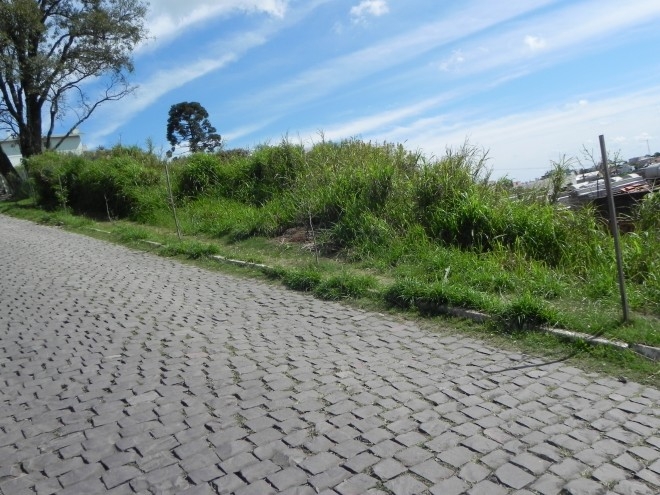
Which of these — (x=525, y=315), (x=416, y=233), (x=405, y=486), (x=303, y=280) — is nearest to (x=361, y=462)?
(x=405, y=486)

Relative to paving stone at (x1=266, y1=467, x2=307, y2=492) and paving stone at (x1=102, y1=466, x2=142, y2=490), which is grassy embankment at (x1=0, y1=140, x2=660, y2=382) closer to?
paving stone at (x1=266, y1=467, x2=307, y2=492)

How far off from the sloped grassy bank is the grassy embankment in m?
0.02

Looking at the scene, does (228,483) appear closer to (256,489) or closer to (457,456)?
(256,489)

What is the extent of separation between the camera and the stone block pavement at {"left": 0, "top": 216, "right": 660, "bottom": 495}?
11.5 feet

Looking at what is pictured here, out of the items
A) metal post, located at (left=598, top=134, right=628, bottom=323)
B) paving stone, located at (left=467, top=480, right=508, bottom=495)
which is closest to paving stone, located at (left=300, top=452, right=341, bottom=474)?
paving stone, located at (left=467, top=480, right=508, bottom=495)

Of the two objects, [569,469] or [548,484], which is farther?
[569,469]

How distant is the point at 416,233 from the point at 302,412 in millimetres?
5679

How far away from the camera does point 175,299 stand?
824 cm

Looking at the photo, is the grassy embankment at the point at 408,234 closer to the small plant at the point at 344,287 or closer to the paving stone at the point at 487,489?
the small plant at the point at 344,287

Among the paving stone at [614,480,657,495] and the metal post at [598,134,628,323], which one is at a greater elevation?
the metal post at [598,134,628,323]

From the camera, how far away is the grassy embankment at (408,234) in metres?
6.49

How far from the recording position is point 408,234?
31.9ft

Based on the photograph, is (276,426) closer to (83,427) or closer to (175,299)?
(83,427)

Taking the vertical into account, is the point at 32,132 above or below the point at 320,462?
above
